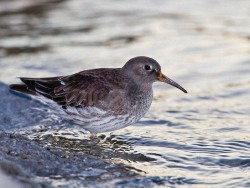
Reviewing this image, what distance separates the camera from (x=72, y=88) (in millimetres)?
9430

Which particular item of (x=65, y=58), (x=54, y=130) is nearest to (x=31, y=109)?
(x=54, y=130)

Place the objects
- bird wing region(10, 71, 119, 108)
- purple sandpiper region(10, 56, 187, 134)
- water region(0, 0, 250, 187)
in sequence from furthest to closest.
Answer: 1. bird wing region(10, 71, 119, 108)
2. purple sandpiper region(10, 56, 187, 134)
3. water region(0, 0, 250, 187)

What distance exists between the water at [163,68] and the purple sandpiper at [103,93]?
1.18ft

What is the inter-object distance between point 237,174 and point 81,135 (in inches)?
107

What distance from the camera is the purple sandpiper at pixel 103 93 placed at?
9164 mm

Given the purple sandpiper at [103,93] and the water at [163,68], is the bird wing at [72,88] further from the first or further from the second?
the water at [163,68]

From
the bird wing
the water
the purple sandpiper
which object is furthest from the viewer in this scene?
the bird wing

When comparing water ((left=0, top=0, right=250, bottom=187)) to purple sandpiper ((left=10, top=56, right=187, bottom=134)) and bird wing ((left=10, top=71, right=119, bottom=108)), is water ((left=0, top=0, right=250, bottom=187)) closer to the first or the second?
purple sandpiper ((left=10, top=56, right=187, bottom=134))

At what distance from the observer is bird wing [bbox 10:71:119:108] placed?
Answer: 9.27m

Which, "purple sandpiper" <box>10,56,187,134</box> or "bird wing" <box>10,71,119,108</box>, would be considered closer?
"purple sandpiper" <box>10,56,187,134</box>

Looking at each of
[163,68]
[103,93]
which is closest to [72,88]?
[103,93]

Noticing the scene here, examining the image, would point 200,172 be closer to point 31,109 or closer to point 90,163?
point 90,163

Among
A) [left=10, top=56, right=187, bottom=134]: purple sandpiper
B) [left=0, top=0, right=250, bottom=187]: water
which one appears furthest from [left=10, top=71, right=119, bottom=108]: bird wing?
[left=0, top=0, right=250, bottom=187]: water

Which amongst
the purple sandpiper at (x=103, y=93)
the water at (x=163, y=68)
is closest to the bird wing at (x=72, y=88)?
the purple sandpiper at (x=103, y=93)
